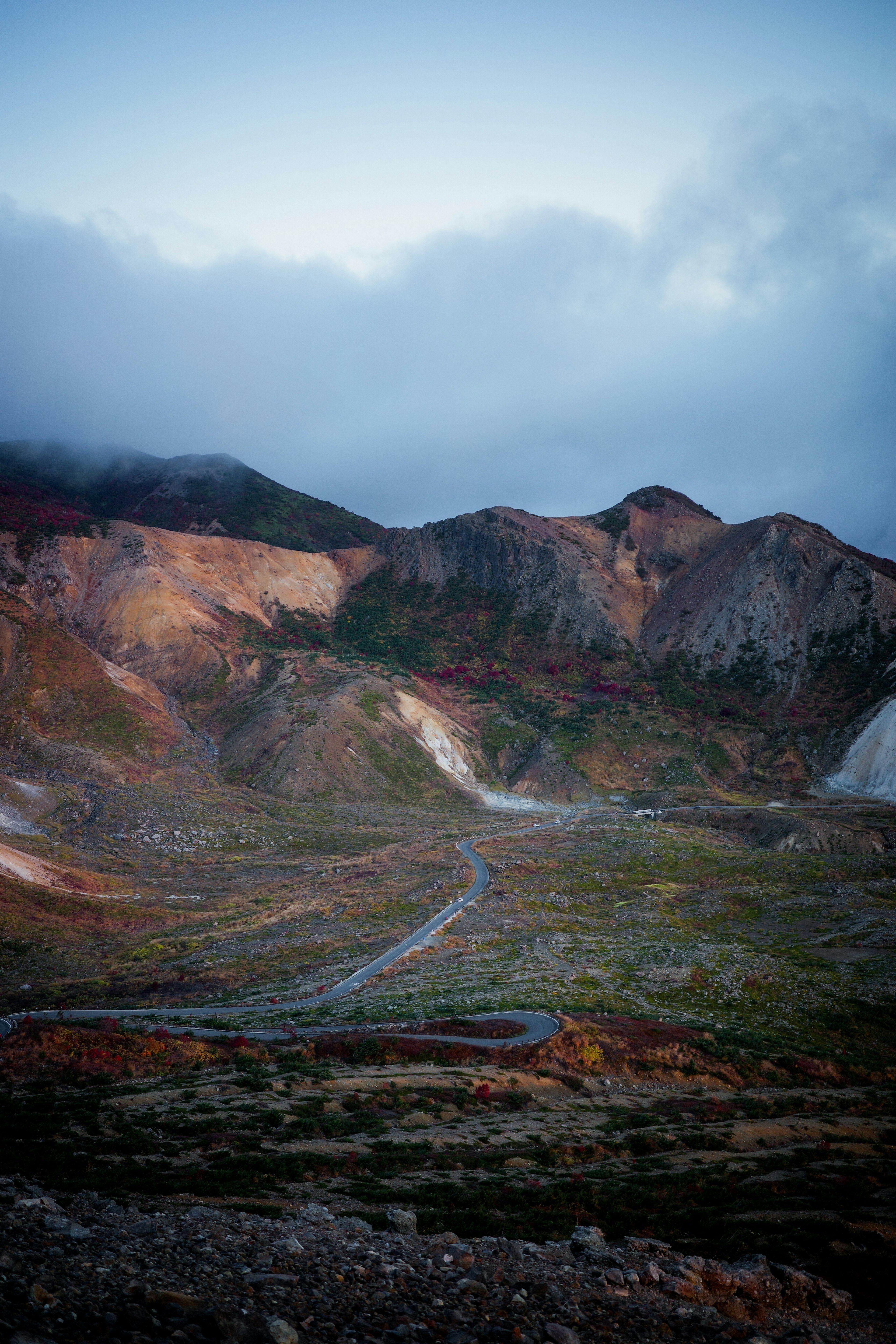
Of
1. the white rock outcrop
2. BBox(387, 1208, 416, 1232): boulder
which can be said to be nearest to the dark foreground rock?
BBox(387, 1208, 416, 1232): boulder

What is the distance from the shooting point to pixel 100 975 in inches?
1674

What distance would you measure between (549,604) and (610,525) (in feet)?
115

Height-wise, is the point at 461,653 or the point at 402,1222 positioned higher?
the point at 461,653

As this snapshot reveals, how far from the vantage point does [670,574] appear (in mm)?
166750

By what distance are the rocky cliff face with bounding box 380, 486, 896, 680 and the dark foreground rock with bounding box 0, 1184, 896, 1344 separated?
5472 inches

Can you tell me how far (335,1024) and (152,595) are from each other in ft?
388

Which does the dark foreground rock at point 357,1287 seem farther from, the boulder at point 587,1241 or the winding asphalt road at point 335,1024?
the winding asphalt road at point 335,1024

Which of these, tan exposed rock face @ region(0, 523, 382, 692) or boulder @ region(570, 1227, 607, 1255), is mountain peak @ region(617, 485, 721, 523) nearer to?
tan exposed rock face @ region(0, 523, 382, 692)

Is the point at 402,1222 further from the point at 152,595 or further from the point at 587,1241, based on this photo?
the point at 152,595

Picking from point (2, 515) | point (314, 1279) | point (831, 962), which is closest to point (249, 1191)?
point (314, 1279)

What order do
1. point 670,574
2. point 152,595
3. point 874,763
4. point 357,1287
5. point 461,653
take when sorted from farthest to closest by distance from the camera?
point 670,574 < point 461,653 < point 152,595 < point 874,763 < point 357,1287

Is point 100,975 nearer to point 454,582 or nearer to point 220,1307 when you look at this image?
point 220,1307

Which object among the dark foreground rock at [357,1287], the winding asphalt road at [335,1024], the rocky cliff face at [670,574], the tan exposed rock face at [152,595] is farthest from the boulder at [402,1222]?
the rocky cliff face at [670,574]

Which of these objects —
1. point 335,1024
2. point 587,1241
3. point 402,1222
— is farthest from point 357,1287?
point 335,1024
